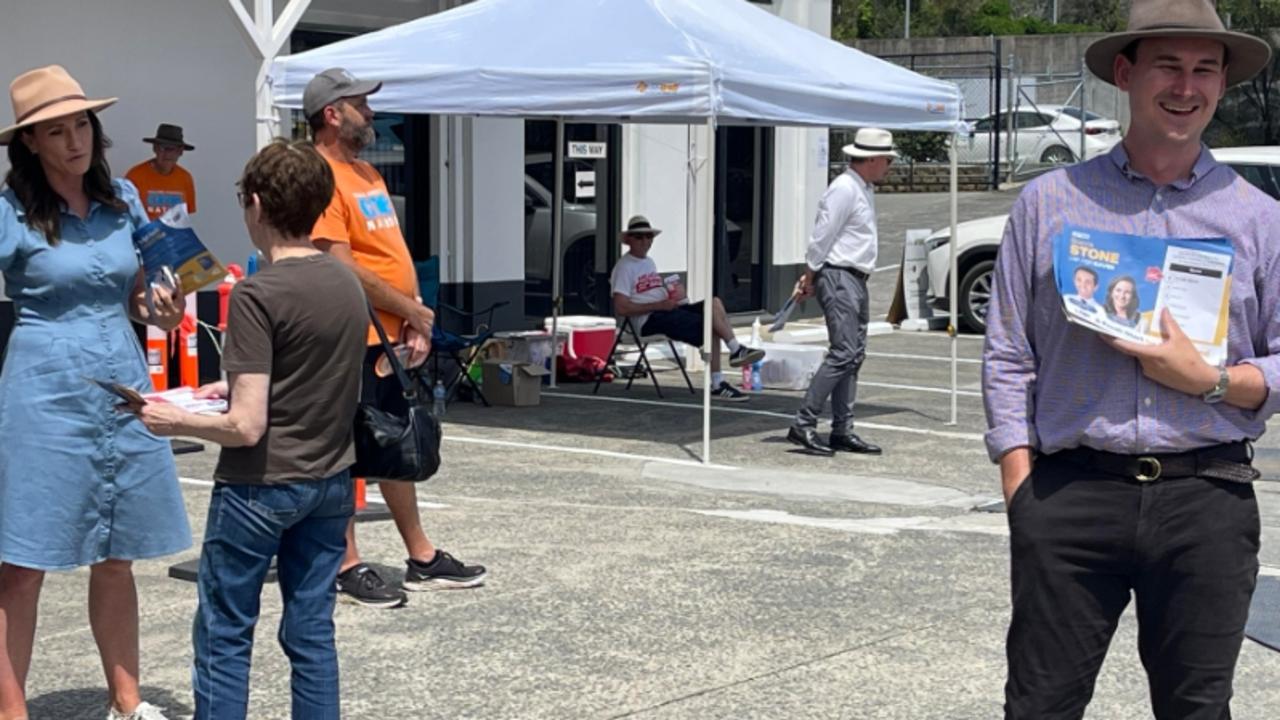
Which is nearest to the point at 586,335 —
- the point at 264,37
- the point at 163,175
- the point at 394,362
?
the point at 163,175

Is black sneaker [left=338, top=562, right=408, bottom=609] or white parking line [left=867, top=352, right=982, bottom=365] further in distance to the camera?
white parking line [left=867, top=352, right=982, bottom=365]

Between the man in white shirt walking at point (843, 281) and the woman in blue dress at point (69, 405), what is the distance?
6.03m

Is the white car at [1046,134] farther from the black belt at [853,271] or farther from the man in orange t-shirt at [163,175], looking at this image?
the black belt at [853,271]

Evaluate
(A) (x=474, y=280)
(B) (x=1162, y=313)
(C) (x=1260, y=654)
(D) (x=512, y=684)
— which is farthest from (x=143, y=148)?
(B) (x=1162, y=313)

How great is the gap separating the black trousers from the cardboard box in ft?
29.1

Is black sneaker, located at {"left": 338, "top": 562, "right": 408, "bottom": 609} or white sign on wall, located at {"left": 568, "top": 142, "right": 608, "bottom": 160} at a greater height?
white sign on wall, located at {"left": 568, "top": 142, "right": 608, "bottom": 160}

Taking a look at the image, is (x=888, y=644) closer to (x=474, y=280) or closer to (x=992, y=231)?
(x=474, y=280)

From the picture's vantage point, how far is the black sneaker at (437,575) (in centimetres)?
680

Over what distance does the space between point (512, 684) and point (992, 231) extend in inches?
529

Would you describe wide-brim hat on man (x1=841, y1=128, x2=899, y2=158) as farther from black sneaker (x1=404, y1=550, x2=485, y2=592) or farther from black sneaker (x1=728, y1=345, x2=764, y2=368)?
black sneaker (x1=404, y1=550, x2=485, y2=592)

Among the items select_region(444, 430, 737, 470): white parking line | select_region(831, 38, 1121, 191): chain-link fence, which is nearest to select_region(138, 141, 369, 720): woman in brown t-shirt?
select_region(444, 430, 737, 470): white parking line

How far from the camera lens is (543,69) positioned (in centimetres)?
1040

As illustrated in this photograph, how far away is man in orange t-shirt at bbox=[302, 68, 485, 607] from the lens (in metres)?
6.30

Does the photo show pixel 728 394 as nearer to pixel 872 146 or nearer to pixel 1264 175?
pixel 872 146
